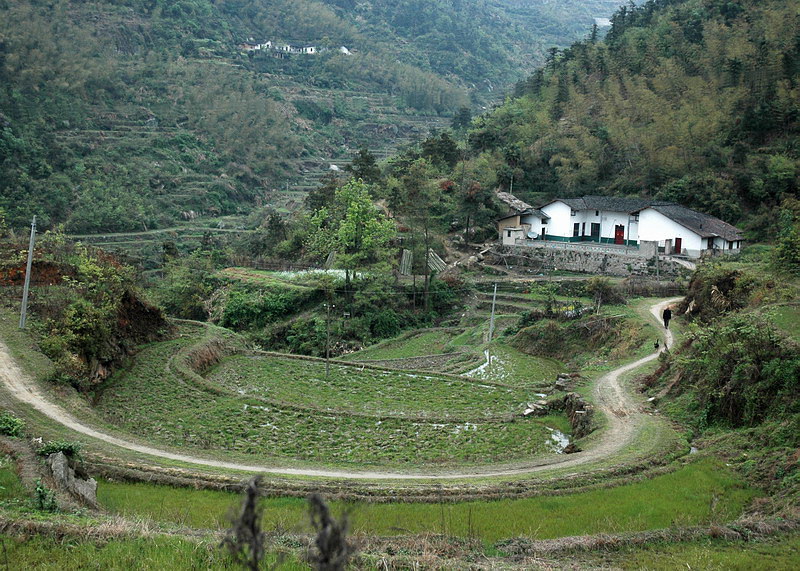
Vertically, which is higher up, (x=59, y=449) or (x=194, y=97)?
(x=194, y=97)

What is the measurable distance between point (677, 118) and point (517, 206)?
1461 cm

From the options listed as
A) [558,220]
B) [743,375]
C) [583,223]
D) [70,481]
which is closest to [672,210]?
[583,223]

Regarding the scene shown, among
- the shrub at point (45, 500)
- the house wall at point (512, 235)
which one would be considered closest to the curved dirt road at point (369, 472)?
the shrub at point (45, 500)

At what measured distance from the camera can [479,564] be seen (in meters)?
7.59

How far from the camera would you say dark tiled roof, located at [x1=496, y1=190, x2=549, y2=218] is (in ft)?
155

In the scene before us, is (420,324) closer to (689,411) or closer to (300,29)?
(689,411)

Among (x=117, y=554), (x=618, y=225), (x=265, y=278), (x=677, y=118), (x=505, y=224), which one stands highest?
(x=677, y=118)

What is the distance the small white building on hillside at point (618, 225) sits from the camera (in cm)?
3844

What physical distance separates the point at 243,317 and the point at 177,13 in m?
89.1

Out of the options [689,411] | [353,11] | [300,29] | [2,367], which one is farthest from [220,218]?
[353,11]

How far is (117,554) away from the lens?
24.0 ft

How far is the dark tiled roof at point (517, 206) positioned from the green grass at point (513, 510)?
1457 inches

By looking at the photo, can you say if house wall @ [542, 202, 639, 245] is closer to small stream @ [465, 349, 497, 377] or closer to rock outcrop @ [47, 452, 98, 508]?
small stream @ [465, 349, 497, 377]

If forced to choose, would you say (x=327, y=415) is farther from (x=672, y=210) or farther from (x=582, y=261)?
(x=672, y=210)
